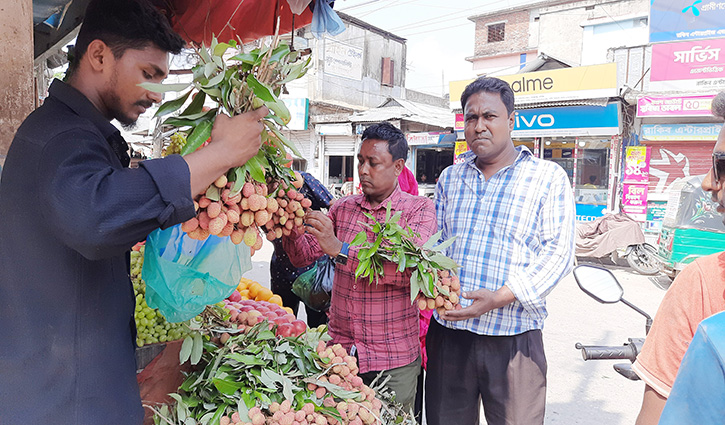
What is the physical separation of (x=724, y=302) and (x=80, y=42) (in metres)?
1.70

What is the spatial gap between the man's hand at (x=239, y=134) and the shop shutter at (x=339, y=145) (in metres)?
15.2

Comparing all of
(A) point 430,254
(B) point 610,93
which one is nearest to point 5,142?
(A) point 430,254

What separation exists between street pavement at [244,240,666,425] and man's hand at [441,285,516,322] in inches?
77.7

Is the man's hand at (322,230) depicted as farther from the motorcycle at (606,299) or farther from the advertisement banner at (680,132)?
the advertisement banner at (680,132)

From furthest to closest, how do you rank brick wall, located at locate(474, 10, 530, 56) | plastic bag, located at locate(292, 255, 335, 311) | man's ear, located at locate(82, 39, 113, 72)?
1. brick wall, located at locate(474, 10, 530, 56)
2. plastic bag, located at locate(292, 255, 335, 311)
3. man's ear, located at locate(82, 39, 113, 72)

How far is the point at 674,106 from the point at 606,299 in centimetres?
968

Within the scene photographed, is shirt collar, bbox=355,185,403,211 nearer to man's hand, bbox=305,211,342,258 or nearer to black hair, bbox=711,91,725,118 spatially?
man's hand, bbox=305,211,342,258

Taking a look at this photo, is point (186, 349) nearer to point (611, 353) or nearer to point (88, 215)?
point (88, 215)

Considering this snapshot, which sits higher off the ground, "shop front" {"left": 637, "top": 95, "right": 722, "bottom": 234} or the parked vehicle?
"shop front" {"left": 637, "top": 95, "right": 722, "bottom": 234}

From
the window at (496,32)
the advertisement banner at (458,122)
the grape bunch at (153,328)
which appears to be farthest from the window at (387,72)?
the grape bunch at (153,328)

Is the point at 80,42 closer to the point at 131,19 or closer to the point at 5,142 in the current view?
the point at 131,19

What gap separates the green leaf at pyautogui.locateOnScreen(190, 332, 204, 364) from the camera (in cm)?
155

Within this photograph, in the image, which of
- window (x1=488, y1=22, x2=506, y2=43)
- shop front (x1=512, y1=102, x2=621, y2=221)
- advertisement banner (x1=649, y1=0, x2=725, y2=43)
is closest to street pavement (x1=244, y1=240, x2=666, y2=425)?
shop front (x1=512, y1=102, x2=621, y2=221)

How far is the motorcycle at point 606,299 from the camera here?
6.28 feet
